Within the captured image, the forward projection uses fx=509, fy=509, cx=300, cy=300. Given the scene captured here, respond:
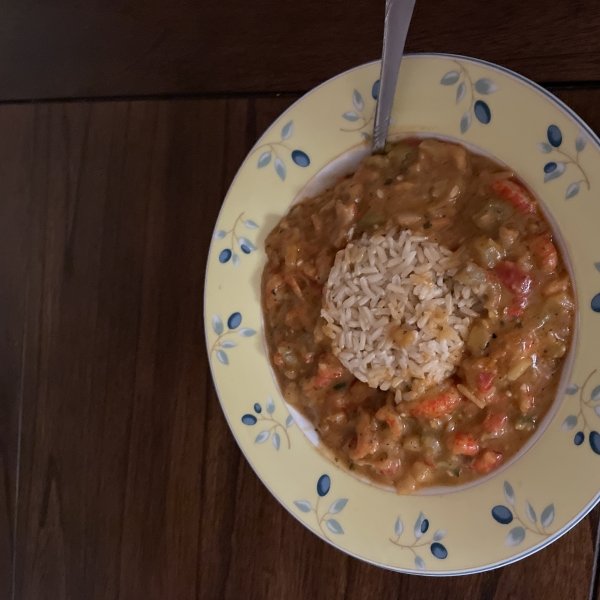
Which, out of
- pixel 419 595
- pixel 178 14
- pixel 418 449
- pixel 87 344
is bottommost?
pixel 419 595

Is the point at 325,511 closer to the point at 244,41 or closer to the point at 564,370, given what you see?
the point at 564,370

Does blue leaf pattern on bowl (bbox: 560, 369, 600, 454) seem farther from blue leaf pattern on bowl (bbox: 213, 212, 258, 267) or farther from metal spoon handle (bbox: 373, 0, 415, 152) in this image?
blue leaf pattern on bowl (bbox: 213, 212, 258, 267)

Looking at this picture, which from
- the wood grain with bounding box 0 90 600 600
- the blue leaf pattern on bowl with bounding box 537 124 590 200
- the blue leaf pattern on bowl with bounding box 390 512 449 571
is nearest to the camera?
the blue leaf pattern on bowl with bounding box 537 124 590 200

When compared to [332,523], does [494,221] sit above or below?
above

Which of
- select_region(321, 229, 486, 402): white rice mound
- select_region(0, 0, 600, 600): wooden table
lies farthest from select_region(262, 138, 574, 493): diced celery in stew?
select_region(0, 0, 600, 600): wooden table

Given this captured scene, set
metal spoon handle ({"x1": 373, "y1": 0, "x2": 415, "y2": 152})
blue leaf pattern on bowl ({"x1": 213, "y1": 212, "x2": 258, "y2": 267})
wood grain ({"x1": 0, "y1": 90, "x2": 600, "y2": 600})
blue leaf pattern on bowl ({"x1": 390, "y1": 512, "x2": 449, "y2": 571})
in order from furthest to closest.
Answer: wood grain ({"x1": 0, "y1": 90, "x2": 600, "y2": 600})
blue leaf pattern on bowl ({"x1": 213, "y1": 212, "x2": 258, "y2": 267})
blue leaf pattern on bowl ({"x1": 390, "y1": 512, "x2": 449, "y2": 571})
metal spoon handle ({"x1": 373, "y1": 0, "x2": 415, "y2": 152})

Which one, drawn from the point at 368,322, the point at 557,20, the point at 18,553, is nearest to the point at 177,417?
the point at 368,322

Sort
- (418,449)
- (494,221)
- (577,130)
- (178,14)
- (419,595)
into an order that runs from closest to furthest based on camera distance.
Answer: (577,130)
(494,221)
(418,449)
(419,595)
(178,14)

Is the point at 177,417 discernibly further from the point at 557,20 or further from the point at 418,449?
the point at 557,20

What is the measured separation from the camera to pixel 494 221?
1284 mm

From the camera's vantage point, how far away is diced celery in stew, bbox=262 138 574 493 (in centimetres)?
126

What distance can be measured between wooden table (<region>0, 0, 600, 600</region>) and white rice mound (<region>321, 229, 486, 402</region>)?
1.66ft

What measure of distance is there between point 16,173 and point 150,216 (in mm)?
620

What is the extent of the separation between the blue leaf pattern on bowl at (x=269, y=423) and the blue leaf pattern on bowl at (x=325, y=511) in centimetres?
14
